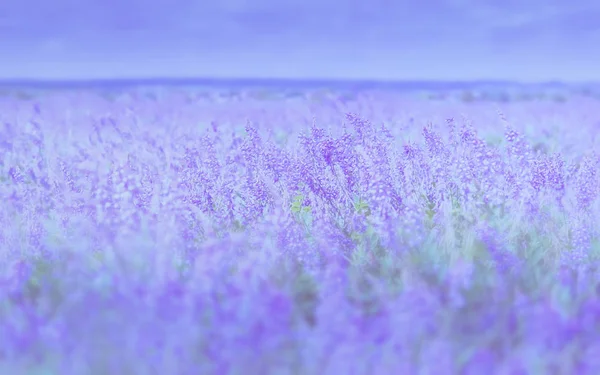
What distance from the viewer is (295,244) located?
2.34 m

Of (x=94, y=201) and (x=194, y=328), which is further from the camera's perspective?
(x=94, y=201)

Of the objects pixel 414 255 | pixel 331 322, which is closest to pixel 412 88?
pixel 414 255

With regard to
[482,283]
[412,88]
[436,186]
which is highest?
[412,88]

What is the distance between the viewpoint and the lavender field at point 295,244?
5.34ft

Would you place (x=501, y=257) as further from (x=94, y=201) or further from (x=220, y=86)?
(x=220, y=86)

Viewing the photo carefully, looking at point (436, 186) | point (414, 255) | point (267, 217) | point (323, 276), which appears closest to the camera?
point (323, 276)

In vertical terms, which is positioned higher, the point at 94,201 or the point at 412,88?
the point at 412,88

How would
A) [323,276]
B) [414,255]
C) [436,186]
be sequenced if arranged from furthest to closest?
[436,186] → [414,255] → [323,276]

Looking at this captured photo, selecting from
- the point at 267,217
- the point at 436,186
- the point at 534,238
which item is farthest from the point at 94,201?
the point at 534,238

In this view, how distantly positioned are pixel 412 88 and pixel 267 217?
1.22 metres

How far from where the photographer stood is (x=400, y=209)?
250 cm

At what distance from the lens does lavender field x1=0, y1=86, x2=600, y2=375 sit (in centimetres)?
163

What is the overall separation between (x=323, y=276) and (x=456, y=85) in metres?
1.57

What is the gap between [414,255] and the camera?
2322 mm
